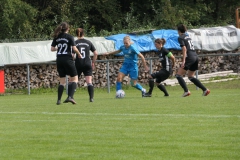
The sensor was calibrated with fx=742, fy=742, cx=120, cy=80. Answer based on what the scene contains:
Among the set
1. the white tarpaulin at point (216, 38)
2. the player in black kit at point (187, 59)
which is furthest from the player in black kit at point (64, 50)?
the white tarpaulin at point (216, 38)

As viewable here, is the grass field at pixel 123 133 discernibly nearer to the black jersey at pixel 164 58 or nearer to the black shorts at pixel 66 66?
the black shorts at pixel 66 66

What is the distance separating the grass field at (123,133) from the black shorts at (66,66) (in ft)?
6.89

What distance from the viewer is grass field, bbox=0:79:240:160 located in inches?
302

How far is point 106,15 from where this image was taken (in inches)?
1646

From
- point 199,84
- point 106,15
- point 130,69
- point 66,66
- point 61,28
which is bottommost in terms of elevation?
point 199,84

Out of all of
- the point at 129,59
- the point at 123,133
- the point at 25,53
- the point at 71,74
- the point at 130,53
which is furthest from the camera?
the point at 25,53

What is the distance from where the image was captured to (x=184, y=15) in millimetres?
41000

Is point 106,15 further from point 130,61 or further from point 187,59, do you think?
point 187,59

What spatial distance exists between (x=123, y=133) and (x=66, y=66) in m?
6.91

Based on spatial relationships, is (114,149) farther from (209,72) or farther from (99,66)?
(209,72)

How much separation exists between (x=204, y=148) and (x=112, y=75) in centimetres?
2238

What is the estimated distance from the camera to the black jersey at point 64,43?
52.7 feet

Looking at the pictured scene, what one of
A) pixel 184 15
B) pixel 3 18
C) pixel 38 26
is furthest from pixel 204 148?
pixel 184 15

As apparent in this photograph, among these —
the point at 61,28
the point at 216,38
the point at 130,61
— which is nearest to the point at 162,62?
the point at 130,61
